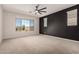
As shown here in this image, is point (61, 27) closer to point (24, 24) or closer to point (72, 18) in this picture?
point (72, 18)

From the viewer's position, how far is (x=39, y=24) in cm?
938

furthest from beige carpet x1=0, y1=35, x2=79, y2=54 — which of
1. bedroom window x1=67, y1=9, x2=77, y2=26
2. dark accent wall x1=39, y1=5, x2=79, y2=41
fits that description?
bedroom window x1=67, y1=9, x2=77, y2=26

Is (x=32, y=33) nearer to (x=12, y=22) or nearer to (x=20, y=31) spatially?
(x=20, y=31)

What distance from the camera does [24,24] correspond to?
7.79m

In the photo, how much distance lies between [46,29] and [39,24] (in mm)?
1551

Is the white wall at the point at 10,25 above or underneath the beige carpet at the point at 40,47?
above

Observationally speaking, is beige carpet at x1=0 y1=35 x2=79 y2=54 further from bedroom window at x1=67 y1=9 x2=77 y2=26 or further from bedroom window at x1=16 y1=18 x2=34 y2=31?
bedroom window at x1=16 y1=18 x2=34 y2=31

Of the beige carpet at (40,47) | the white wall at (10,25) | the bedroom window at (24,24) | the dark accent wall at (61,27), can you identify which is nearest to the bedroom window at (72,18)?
the dark accent wall at (61,27)

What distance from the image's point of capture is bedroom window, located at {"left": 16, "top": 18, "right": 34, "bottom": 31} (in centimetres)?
725

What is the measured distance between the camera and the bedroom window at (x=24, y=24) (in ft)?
23.8

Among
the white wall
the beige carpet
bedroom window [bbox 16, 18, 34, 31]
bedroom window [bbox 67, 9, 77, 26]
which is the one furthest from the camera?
bedroom window [bbox 16, 18, 34, 31]

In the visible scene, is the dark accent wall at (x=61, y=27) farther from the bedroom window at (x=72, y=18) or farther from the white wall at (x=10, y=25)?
the white wall at (x=10, y=25)

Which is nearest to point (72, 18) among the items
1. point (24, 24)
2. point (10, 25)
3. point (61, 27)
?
point (61, 27)
